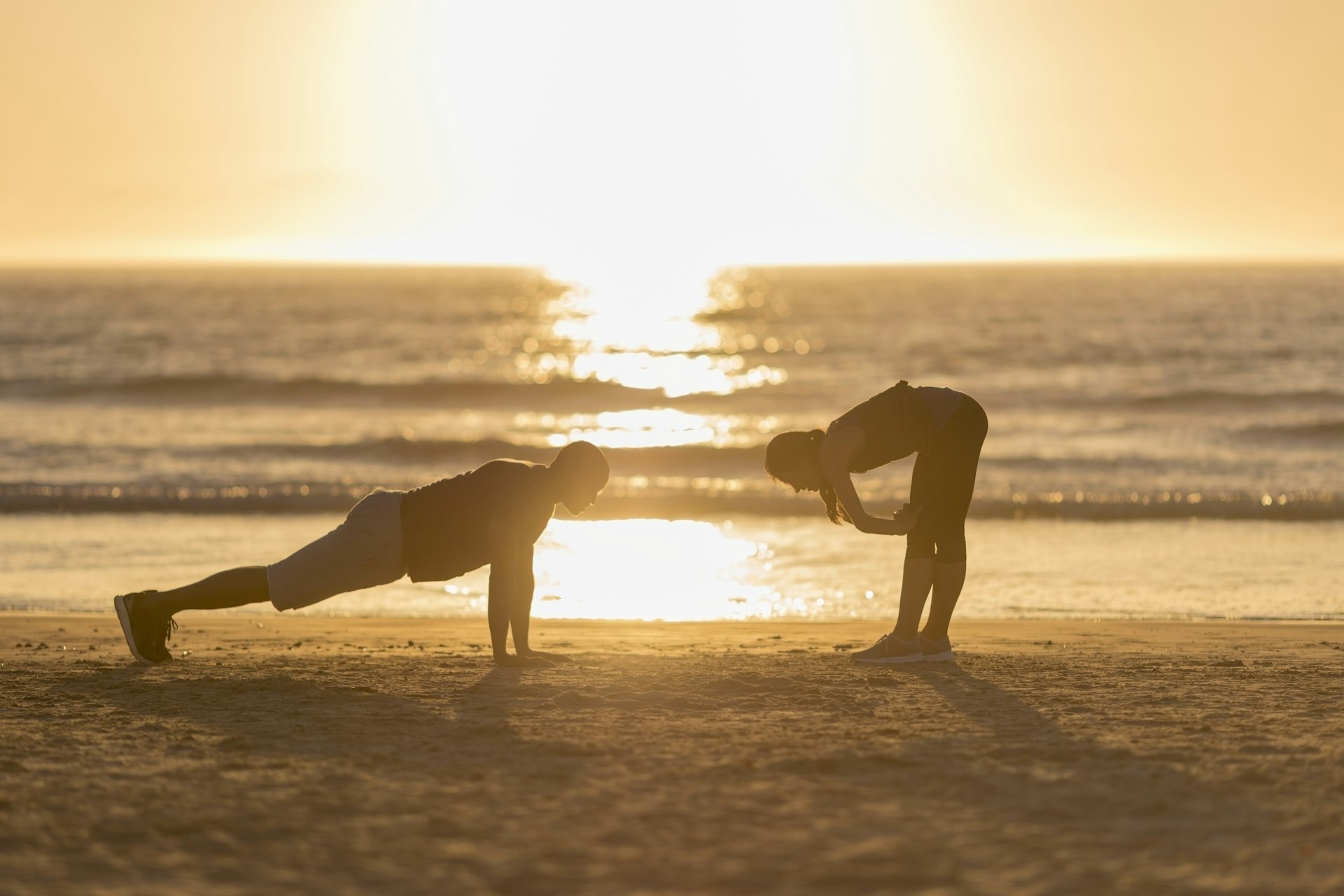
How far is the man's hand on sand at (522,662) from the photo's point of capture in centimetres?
630

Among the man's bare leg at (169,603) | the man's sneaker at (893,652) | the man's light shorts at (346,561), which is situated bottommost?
the man's sneaker at (893,652)

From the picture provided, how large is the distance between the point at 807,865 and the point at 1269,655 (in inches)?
168

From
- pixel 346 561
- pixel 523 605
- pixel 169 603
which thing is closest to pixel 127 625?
pixel 169 603

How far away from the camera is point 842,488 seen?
5.89 metres

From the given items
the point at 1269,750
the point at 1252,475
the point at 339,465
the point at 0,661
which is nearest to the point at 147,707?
the point at 0,661

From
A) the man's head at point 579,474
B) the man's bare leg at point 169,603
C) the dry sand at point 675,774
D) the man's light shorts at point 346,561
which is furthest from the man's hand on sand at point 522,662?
the man's bare leg at point 169,603

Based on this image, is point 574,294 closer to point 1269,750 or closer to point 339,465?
point 339,465

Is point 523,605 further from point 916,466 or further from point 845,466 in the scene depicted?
point 916,466

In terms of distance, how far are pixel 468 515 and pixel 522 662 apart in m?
0.80

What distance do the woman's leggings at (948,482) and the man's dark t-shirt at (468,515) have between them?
67.2 inches

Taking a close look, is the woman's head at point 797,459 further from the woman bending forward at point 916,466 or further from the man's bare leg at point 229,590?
the man's bare leg at point 229,590

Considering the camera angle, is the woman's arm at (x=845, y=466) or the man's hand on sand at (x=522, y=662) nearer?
the woman's arm at (x=845, y=466)

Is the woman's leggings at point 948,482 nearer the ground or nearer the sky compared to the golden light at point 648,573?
nearer the sky

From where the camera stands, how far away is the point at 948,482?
6160mm
